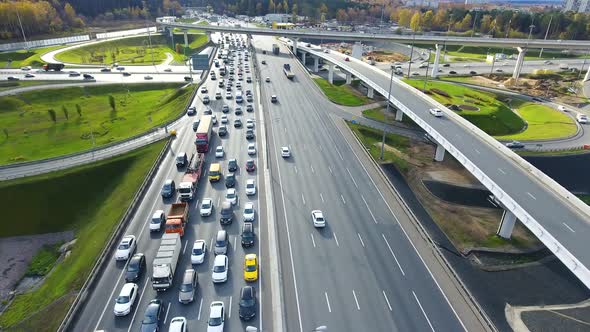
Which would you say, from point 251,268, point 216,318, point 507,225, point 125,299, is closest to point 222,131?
point 251,268

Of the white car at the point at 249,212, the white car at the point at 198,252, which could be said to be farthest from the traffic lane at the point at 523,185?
the white car at the point at 198,252

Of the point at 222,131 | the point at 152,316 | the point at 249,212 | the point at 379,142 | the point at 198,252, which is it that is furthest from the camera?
the point at 379,142

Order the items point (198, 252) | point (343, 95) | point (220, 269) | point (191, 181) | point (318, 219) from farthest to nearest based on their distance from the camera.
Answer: point (343, 95) → point (191, 181) → point (318, 219) → point (198, 252) → point (220, 269)

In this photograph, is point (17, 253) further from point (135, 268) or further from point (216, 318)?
point (216, 318)

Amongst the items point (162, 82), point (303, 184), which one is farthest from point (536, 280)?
point (162, 82)

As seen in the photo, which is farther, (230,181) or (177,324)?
(230,181)

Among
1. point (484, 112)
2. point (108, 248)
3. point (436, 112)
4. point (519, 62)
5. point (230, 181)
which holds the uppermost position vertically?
point (519, 62)

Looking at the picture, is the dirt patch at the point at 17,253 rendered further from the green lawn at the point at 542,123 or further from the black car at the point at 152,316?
the green lawn at the point at 542,123
